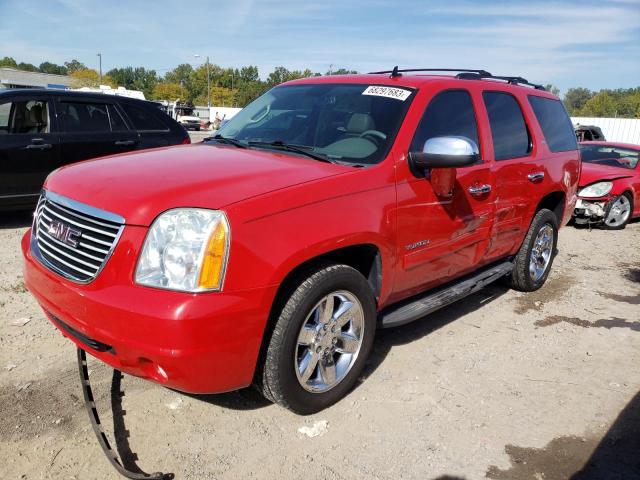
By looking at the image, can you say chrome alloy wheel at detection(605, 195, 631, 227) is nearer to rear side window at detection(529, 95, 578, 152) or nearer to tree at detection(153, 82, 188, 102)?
rear side window at detection(529, 95, 578, 152)

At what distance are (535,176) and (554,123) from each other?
3.08 ft

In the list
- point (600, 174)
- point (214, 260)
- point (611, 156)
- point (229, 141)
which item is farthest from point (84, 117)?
point (611, 156)

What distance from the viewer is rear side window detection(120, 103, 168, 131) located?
7430 millimetres

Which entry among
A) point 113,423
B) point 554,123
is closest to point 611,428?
point 113,423

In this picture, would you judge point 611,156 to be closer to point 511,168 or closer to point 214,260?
point 511,168

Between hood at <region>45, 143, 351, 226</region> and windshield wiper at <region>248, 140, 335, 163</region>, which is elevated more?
windshield wiper at <region>248, 140, 335, 163</region>

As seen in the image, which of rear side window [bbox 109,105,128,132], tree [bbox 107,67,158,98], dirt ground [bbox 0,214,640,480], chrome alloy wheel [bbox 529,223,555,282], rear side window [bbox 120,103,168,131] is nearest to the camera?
dirt ground [bbox 0,214,640,480]

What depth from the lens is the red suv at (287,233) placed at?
230 cm

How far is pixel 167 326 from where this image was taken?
219cm

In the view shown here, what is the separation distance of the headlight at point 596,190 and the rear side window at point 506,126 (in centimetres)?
517

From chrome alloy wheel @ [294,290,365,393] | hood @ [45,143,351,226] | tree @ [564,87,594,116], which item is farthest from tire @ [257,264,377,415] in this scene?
tree @ [564,87,594,116]

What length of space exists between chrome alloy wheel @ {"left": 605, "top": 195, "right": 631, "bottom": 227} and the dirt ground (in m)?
5.42

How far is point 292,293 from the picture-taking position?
103 inches

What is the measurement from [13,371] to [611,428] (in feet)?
11.9
